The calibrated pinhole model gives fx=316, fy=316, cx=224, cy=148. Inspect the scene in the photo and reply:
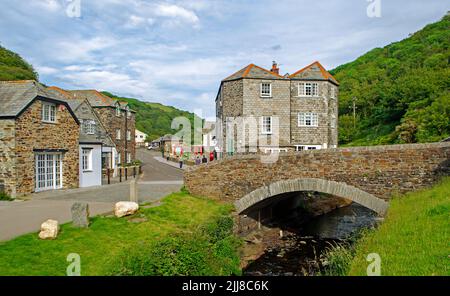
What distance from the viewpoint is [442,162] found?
10.9 metres

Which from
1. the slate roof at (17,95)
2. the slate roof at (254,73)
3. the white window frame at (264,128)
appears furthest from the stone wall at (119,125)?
the white window frame at (264,128)

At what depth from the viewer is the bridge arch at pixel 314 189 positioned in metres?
11.9

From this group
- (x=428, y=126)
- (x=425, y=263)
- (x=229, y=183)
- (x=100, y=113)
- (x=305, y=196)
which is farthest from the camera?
(x=100, y=113)

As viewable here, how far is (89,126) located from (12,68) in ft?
85.6

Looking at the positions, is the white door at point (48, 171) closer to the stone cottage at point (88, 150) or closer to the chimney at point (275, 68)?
the stone cottage at point (88, 150)

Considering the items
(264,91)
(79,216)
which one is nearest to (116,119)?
(264,91)

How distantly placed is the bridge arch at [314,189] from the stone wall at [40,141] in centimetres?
1107

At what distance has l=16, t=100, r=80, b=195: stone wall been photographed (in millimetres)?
16203

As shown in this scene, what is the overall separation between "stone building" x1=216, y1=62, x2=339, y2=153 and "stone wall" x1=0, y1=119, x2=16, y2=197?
17.3m

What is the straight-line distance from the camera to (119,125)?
3781cm

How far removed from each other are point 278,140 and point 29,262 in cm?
2383

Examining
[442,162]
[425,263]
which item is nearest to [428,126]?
[442,162]

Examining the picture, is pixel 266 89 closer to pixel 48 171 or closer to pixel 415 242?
pixel 48 171

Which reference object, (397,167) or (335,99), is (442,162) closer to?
(397,167)
